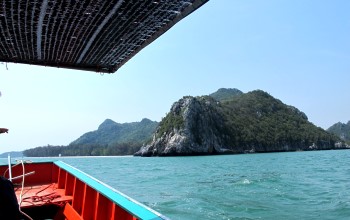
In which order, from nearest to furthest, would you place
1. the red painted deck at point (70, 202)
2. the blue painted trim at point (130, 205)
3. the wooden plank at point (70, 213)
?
the blue painted trim at point (130, 205) < the red painted deck at point (70, 202) < the wooden plank at point (70, 213)

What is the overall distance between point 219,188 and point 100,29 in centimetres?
2116

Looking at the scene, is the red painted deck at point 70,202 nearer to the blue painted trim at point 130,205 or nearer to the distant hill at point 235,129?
the blue painted trim at point 130,205

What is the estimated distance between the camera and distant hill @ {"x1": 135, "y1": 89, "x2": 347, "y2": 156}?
12181 cm

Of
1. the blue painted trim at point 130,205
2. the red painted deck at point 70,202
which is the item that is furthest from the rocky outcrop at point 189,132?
the blue painted trim at point 130,205

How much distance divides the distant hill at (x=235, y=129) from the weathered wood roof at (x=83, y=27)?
377 ft

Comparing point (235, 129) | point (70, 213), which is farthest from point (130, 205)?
point (235, 129)

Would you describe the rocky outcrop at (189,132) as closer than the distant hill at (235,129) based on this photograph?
Yes

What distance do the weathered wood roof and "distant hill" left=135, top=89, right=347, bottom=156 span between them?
377 ft

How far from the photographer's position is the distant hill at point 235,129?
121812 mm

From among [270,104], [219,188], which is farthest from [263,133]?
[219,188]

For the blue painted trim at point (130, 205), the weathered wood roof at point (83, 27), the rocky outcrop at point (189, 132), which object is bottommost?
the blue painted trim at point (130, 205)

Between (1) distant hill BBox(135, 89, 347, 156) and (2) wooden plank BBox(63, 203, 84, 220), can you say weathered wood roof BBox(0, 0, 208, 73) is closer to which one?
(2) wooden plank BBox(63, 203, 84, 220)

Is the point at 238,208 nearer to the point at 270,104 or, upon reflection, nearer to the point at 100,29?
the point at 100,29

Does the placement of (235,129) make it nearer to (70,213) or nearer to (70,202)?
(70,202)
